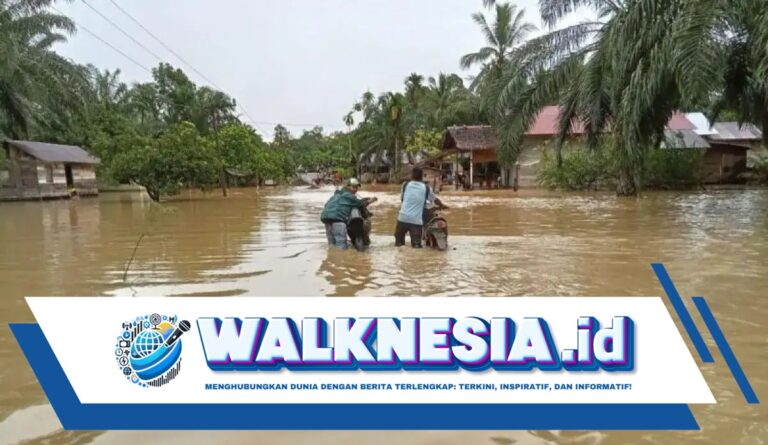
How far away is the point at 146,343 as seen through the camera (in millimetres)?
3273

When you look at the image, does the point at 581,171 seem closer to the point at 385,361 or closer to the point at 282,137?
the point at 385,361

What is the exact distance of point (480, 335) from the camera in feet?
10.2

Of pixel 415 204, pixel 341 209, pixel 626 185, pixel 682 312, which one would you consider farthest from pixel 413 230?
pixel 626 185

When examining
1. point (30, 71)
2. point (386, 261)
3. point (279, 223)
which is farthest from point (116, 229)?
point (30, 71)

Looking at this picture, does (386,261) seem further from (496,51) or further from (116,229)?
(496,51)

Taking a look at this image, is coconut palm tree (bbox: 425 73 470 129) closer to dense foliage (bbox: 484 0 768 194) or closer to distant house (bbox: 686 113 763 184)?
distant house (bbox: 686 113 763 184)

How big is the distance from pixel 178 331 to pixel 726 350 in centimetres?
368

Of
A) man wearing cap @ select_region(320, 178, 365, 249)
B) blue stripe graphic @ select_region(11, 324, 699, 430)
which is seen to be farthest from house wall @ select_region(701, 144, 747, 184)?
blue stripe graphic @ select_region(11, 324, 699, 430)

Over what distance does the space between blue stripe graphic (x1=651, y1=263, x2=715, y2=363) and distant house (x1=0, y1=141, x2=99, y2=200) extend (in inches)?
1112

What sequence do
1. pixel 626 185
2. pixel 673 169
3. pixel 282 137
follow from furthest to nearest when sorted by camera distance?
pixel 282 137, pixel 673 169, pixel 626 185

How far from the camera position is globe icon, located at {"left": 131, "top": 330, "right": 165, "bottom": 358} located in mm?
3230

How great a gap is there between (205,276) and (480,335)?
16.0 feet

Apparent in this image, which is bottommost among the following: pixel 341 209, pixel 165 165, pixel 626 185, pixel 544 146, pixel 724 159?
pixel 626 185

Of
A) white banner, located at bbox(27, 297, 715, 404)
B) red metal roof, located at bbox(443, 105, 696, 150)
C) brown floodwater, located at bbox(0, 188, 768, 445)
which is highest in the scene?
red metal roof, located at bbox(443, 105, 696, 150)
